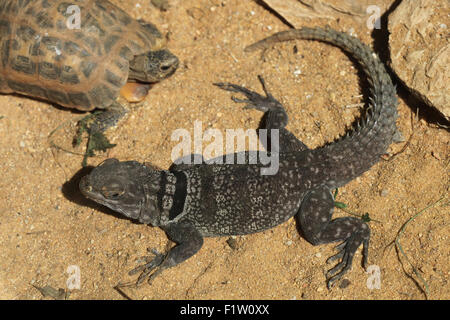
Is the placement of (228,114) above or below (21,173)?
above

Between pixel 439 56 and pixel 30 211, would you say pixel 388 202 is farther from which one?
pixel 30 211

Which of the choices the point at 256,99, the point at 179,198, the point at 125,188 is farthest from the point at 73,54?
the point at 256,99

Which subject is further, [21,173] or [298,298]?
[21,173]

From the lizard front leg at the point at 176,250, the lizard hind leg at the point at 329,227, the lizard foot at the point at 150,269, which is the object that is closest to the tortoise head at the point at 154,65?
the lizard front leg at the point at 176,250

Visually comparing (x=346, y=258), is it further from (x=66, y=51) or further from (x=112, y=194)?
(x=66, y=51)

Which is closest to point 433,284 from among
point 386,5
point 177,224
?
point 177,224

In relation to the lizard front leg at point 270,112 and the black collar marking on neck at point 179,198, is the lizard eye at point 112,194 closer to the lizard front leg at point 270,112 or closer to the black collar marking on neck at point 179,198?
the black collar marking on neck at point 179,198

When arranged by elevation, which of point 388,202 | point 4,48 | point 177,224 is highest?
point 388,202
